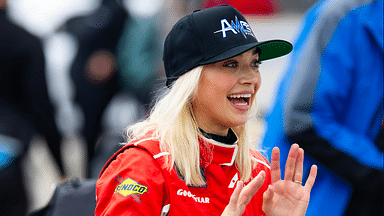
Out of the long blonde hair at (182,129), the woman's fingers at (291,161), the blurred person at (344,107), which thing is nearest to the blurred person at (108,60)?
the blurred person at (344,107)

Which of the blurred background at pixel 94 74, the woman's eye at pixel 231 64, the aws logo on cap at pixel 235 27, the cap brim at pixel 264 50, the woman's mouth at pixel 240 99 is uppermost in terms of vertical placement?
the aws logo on cap at pixel 235 27

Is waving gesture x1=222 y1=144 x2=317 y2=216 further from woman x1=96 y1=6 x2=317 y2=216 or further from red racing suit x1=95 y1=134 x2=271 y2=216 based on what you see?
red racing suit x1=95 y1=134 x2=271 y2=216

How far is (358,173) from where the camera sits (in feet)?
7.91

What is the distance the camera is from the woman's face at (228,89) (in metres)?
1.98

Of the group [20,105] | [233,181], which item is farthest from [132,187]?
[20,105]

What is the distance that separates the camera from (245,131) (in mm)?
2332

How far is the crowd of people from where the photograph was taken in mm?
1868

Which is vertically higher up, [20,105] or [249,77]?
[249,77]

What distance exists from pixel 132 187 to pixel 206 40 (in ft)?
2.30

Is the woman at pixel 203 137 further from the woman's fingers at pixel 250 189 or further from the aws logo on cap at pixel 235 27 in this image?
the woman's fingers at pixel 250 189

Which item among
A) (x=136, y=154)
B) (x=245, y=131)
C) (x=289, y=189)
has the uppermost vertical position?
(x=136, y=154)

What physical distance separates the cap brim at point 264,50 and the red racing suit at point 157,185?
1.26 feet

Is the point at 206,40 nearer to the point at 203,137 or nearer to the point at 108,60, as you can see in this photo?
the point at 203,137

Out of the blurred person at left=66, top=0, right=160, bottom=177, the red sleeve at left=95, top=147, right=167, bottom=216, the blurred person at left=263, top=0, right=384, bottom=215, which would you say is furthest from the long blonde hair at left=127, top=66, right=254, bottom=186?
the blurred person at left=66, top=0, right=160, bottom=177
